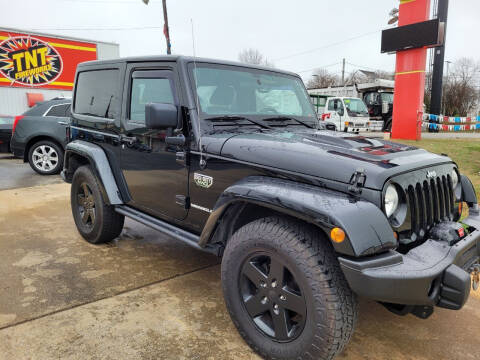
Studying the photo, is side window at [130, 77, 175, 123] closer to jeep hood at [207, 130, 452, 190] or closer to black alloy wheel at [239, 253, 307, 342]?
jeep hood at [207, 130, 452, 190]

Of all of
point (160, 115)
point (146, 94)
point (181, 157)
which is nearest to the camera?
point (160, 115)

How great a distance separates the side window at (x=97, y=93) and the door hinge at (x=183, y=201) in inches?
46.4

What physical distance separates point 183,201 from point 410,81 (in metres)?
12.6

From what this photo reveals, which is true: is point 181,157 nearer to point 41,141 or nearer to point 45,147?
point 45,147

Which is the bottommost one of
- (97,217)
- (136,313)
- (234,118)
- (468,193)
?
(136,313)

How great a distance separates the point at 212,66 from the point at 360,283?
2.04 m

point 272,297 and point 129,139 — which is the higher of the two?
point 129,139

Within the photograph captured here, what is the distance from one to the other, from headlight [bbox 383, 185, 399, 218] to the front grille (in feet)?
0.28

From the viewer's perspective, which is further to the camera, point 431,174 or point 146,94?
point 146,94

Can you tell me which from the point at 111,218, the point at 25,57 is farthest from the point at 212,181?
the point at 25,57

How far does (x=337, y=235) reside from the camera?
1.79 m

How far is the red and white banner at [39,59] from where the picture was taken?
17.0 meters

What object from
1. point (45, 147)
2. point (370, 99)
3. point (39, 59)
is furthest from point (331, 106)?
point (39, 59)

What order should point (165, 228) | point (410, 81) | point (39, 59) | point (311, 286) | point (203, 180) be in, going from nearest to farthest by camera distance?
1. point (311, 286)
2. point (203, 180)
3. point (165, 228)
4. point (410, 81)
5. point (39, 59)
